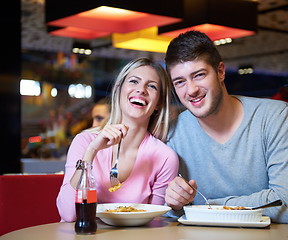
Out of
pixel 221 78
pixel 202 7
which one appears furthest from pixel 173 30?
pixel 221 78

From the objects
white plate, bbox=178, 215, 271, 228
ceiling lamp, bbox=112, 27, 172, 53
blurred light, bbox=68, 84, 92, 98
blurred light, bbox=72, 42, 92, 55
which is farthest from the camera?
blurred light, bbox=68, 84, 92, 98

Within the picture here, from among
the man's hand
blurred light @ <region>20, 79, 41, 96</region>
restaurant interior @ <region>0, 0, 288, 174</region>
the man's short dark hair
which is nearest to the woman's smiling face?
the man's short dark hair

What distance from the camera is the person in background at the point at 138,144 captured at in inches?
83.1

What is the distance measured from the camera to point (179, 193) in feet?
6.00

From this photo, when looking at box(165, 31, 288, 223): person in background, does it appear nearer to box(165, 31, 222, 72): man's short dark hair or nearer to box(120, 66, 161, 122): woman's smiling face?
box(165, 31, 222, 72): man's short dark hair

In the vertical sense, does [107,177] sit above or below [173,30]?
below

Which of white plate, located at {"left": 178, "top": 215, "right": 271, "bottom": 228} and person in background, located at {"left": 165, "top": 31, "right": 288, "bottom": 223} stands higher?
person in background, located at {"left": 165, "top": 31, "right": 288, "bottom": 223}

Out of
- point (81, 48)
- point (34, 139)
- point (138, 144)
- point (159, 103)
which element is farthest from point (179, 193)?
point (34, 139)

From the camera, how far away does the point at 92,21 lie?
4.78m

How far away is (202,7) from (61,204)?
12.1ft

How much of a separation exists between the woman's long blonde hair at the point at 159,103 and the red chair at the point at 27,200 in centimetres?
46

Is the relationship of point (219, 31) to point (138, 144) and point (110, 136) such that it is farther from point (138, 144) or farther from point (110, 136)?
point (110, 136)

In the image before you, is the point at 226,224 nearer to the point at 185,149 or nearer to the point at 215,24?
the point at 185,149

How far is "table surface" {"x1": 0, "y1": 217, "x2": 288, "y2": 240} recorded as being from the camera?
155 cm
